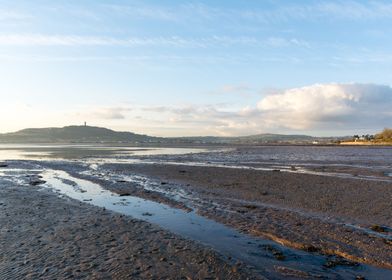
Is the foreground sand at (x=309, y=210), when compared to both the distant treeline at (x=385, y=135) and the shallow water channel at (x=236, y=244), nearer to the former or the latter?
the shallow water channel at (x=236, y=244)

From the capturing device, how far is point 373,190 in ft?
73.3

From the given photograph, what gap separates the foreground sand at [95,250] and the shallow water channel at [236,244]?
72cm

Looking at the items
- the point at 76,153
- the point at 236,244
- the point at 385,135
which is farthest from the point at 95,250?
the point at 385,135

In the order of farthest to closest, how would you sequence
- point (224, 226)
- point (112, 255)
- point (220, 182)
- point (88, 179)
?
point (88, 179)
point (220, 182)
point (224, 226)
point (112, 255)

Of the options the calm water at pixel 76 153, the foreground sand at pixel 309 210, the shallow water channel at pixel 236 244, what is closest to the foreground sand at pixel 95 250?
the shallow water channel at pixel 236 244

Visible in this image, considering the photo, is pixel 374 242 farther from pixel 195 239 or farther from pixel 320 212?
pixel 195 239

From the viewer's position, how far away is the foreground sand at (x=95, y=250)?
8.87 metres

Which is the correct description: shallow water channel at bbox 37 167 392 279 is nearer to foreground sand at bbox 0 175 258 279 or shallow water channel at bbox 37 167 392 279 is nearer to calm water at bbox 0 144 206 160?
foreground sand at bbox 0 175 258 279

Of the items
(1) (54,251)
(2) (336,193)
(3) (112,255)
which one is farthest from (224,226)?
(2) (336,193)

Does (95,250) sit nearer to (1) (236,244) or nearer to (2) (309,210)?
(1) (236,244)

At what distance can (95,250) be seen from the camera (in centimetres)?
1059

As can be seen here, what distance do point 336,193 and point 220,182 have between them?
831cm

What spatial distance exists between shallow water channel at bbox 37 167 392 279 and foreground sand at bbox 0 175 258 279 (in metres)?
0.72

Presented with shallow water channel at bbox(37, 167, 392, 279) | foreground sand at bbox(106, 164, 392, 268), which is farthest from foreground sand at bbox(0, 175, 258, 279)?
foreground sand at bbox(106, 164, 392, 268)
